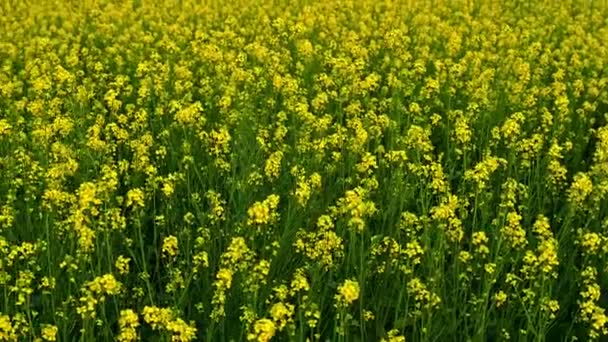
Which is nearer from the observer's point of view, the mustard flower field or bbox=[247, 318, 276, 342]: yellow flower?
bbox=[247, 318, 276, 342]: yellow flower

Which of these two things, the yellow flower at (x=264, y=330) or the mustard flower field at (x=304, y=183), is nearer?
the yellow flower at (x=264, y=330)

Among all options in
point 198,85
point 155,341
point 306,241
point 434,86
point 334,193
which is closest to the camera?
point 155,341

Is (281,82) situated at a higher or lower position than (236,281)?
higher

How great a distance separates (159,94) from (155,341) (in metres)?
3.15

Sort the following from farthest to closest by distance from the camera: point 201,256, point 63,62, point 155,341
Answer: point 63,62 < point 155,341 < point 201,256

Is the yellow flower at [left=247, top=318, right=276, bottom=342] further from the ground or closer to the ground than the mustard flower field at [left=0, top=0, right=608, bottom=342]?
further from the ground

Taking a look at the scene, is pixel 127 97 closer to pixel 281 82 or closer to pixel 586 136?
pixel 281 82

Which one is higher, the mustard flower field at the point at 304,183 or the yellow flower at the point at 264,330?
the yellow flower at the point at 264,330

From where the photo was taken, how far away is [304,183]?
14.7 feet

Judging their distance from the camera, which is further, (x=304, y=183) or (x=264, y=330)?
(x=304, y=183)

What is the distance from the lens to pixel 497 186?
5852mm

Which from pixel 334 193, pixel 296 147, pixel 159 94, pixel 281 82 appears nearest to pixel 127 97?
pixel 159 94

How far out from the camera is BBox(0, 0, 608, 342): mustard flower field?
13.4 ft

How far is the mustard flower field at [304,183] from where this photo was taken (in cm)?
410
